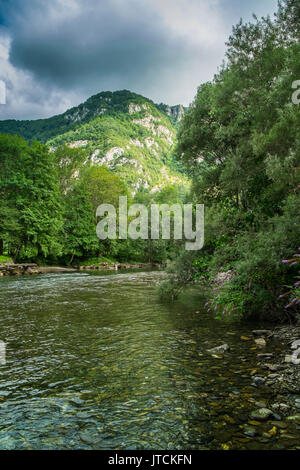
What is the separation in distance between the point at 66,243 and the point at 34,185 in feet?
42.6

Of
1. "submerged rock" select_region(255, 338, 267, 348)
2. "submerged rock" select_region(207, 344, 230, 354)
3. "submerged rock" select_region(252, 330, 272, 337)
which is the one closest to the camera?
"submerged rock" select_region(207, 344, 230, 354)

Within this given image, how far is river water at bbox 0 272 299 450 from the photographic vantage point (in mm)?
3629

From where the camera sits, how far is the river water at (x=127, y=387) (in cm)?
363

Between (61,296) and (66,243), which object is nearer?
(61,296)

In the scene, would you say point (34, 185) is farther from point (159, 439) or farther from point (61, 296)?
point (159, 439)

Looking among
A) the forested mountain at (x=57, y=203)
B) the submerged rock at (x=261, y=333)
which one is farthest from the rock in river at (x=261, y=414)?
the forested mountain at (x=57, y=203)

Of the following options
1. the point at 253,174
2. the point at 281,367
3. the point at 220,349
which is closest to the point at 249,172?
the point at 253,174

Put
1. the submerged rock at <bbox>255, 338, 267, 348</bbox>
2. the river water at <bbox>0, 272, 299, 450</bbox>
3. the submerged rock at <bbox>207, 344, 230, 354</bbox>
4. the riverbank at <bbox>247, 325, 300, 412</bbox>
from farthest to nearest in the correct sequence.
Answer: the submerged rock at <bbox>255, 338, 267, 348</bbox> < the submerged rock at <bbox>207, 344, 230, 354</bbox> < the riverbank at <bbox>247, 325, 300, 412</bbox> < the river water at <bbox>0, 272, 299, 450</bbox>

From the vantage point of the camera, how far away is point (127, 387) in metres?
5.08

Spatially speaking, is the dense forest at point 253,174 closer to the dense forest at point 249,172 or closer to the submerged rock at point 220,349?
the dense forest at point 249,172

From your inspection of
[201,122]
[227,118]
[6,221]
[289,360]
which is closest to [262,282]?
[289,360]

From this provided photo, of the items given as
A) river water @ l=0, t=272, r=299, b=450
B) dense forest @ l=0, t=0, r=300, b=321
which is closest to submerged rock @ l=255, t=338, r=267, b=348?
river water @ l=0, t=272, r=299, b=450

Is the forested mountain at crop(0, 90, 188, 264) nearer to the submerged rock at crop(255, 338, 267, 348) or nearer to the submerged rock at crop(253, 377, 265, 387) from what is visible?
the submerged rock at crop(255, 338, 267, 348)

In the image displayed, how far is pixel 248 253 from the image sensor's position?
812 cm
